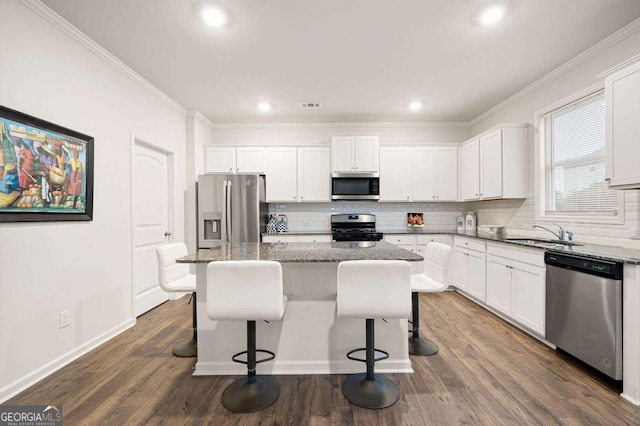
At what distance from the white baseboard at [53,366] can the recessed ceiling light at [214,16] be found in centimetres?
288

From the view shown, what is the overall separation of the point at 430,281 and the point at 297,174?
2.93 m

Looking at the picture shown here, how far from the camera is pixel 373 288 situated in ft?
5.81

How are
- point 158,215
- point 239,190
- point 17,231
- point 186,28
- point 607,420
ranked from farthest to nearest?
point 239,190
point 158,215
point 186,28
point 17,231
point 607,420

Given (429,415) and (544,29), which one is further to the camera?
(544,29)

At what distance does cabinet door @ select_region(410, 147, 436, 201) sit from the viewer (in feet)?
15.7

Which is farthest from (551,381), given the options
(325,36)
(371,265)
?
(325,36)

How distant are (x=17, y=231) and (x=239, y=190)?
2.53 meters

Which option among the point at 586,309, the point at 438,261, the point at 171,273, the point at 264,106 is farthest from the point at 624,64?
the point at 171,273

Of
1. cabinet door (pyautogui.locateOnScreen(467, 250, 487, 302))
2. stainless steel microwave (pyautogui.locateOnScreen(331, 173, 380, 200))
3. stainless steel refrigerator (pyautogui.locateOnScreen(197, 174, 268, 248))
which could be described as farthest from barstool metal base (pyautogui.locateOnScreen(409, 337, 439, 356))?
stainless steel refrigerator (pyautogui.locateOnScreen(197, 174, 268, 248))

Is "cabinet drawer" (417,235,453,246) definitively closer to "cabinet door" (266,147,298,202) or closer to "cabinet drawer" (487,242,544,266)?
"cabinet drawer" (487,242,544,266)

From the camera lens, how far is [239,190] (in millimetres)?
4332

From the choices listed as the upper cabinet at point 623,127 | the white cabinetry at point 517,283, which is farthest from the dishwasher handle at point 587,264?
the upper cabinet at point 623,127

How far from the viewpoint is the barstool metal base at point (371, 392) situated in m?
1.86

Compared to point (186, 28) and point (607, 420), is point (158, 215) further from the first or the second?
point (607, 420)
